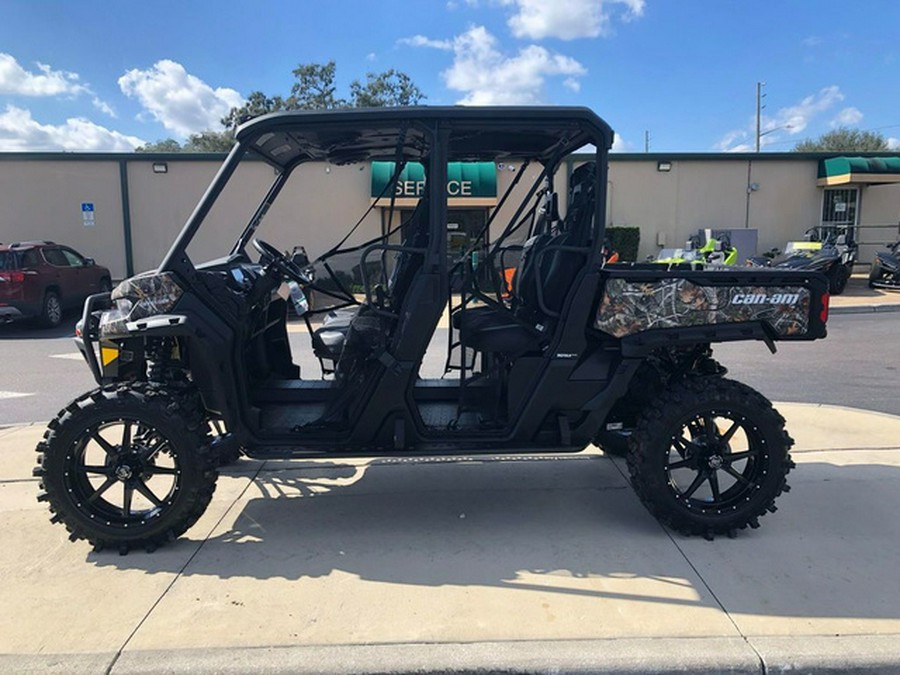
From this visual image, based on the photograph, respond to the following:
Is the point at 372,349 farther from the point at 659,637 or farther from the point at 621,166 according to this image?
the point at 621,166

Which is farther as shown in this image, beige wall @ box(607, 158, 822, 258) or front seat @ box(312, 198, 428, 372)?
beige wall @ box(607, 158, 822, 258)

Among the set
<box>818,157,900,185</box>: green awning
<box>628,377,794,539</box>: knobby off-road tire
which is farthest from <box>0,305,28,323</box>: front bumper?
<box>818,157,900,185</box>: green awning

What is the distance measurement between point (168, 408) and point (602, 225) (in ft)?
7.82

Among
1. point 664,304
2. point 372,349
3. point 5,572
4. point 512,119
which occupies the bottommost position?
point 5,572

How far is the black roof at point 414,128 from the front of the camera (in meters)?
3.28

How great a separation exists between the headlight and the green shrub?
16.6 metres

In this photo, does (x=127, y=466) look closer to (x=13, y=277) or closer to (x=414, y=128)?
(x=414, y=128)

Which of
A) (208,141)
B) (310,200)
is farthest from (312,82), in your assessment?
(310,200)

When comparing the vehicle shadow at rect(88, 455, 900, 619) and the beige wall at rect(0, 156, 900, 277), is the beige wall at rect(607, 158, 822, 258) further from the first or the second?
the vehicle shadow at rect(88, 455, 900, 619)

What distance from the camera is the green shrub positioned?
18.6m

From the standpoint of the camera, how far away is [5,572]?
10.4 ft

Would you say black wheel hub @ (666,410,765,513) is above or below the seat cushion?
below

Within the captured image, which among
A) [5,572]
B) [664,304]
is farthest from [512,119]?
[5,572]

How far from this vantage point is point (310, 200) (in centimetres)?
1798
